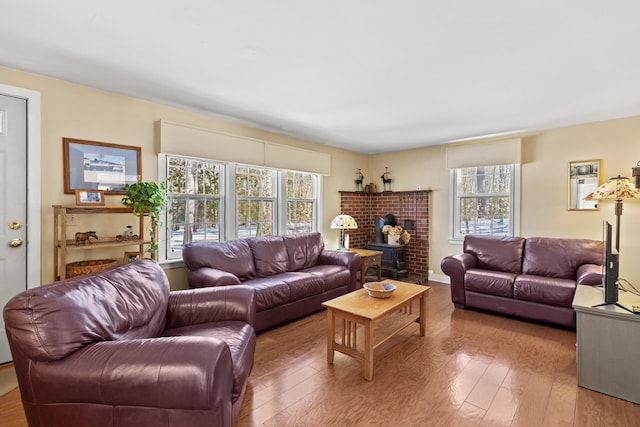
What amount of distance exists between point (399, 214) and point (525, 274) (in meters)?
2.32

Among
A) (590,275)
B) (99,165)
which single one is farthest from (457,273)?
(99,165)

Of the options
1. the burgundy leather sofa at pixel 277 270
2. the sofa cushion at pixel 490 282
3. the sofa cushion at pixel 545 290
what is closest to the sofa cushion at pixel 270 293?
the burgundy leather sofa at pixel 277 270

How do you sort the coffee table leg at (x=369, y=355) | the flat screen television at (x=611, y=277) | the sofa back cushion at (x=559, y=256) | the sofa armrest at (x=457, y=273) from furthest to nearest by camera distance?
1. the sofa armrest at (x=457, y=273)
2. the sofa back cushion at (x=559, y=256)
3. the coffee table leg at (x=369, y=355)
4. the flat screen television at (x=611, y=277)

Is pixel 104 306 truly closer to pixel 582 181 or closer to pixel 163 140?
pixel 163 140

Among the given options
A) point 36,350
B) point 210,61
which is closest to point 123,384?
point 36,350

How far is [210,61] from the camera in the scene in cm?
231

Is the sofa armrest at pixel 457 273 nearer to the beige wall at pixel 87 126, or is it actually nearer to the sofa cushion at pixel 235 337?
the sofa cushion at pixel 235 337

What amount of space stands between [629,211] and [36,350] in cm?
541

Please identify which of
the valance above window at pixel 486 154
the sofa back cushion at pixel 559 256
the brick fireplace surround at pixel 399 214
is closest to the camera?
the sofa back cushion at pixel 559 256

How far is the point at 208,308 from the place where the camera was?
Result: 7.00 feet

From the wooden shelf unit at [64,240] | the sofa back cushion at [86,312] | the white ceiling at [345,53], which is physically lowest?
the sofa back cushion at [86,312]

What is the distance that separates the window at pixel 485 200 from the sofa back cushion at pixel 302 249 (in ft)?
7.70

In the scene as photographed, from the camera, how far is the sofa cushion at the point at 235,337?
1.57 m

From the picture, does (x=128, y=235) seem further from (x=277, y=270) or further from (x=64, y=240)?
(x=277, y=270)
